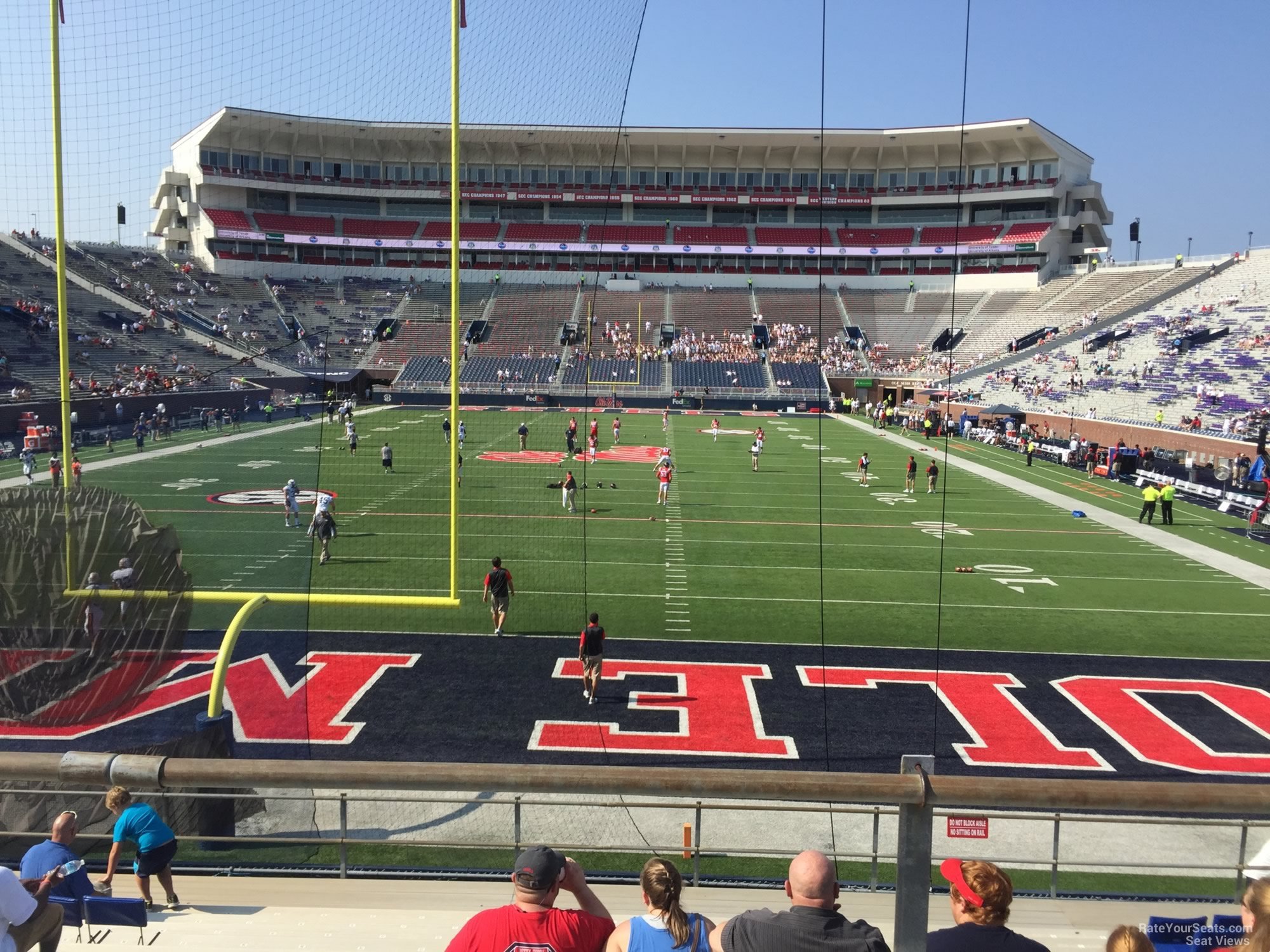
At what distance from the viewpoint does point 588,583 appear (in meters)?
15.1

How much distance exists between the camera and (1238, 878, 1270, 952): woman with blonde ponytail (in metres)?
2.41

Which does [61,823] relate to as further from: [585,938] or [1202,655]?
[1202,655]

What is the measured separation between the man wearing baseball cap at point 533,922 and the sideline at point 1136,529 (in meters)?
9.30

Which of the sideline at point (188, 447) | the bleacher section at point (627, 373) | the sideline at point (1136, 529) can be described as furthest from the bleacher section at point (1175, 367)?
the sideline at point (188, 447)

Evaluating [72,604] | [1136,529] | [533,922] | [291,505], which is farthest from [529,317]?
[1136,529]

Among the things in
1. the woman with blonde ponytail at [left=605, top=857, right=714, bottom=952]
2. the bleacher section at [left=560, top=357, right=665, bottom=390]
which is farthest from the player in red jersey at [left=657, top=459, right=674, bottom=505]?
the bleacher section at [left=560, top=357, right=665, bottom=390]

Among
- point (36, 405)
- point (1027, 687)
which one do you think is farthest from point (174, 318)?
point (1027, 687)

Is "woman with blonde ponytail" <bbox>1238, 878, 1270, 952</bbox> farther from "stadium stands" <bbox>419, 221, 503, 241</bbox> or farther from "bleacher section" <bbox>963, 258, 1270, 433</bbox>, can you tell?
"stadium stands" <bbox>419, 221, 503, 241</bbox>

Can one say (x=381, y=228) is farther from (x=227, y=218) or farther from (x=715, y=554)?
(x=715, y=554)

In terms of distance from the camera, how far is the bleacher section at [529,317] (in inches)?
356

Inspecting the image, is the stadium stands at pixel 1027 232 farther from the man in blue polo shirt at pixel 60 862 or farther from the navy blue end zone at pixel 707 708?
the man in blue polo shirt at pixel 60 862

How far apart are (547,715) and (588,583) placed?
18.7ft

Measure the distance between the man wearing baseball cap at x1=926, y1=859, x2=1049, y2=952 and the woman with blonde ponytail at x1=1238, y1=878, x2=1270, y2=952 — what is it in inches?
21.1

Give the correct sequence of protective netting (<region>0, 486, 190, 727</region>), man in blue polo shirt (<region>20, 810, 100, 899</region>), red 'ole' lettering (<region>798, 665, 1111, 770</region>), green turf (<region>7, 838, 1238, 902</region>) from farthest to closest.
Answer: red 'ole' lettering (<region>798, 665, 1111, 770</region>)
protective netting (<region>0, 486, 190, 727</region>)
green turf (<region>7, 838, 1238, 902</region>)
man in blue polo shirt (<region>20, 810, 100, 899</region>)
